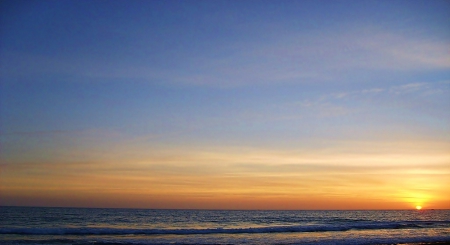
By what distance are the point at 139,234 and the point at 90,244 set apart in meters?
8.40

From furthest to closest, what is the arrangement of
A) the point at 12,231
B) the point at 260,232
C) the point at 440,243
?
the point at 260,232
the point at 12,231
the point at 440,243

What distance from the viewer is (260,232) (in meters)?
34.3

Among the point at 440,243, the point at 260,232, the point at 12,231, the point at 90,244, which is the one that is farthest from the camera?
the point at 260,232

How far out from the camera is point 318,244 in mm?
24141

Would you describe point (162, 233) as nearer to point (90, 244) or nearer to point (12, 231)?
point (90, 244)

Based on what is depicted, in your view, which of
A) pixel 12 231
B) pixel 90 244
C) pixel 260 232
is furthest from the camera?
pixel 260 232

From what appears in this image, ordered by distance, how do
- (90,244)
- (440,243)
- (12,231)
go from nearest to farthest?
(90,244) → (440,243) → (12,231)

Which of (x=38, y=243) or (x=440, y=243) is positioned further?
(x=440, y=243)

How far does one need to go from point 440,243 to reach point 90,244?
2491 centimetres

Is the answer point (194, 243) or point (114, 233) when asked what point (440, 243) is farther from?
point (114, 233)

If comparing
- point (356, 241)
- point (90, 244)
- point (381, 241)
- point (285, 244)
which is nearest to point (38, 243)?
point (90, 244)

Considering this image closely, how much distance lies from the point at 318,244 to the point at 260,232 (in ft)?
35.5

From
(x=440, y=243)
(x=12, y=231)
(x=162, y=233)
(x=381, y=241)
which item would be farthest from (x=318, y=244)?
(x=12, y=231)

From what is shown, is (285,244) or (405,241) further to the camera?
(405,241)
